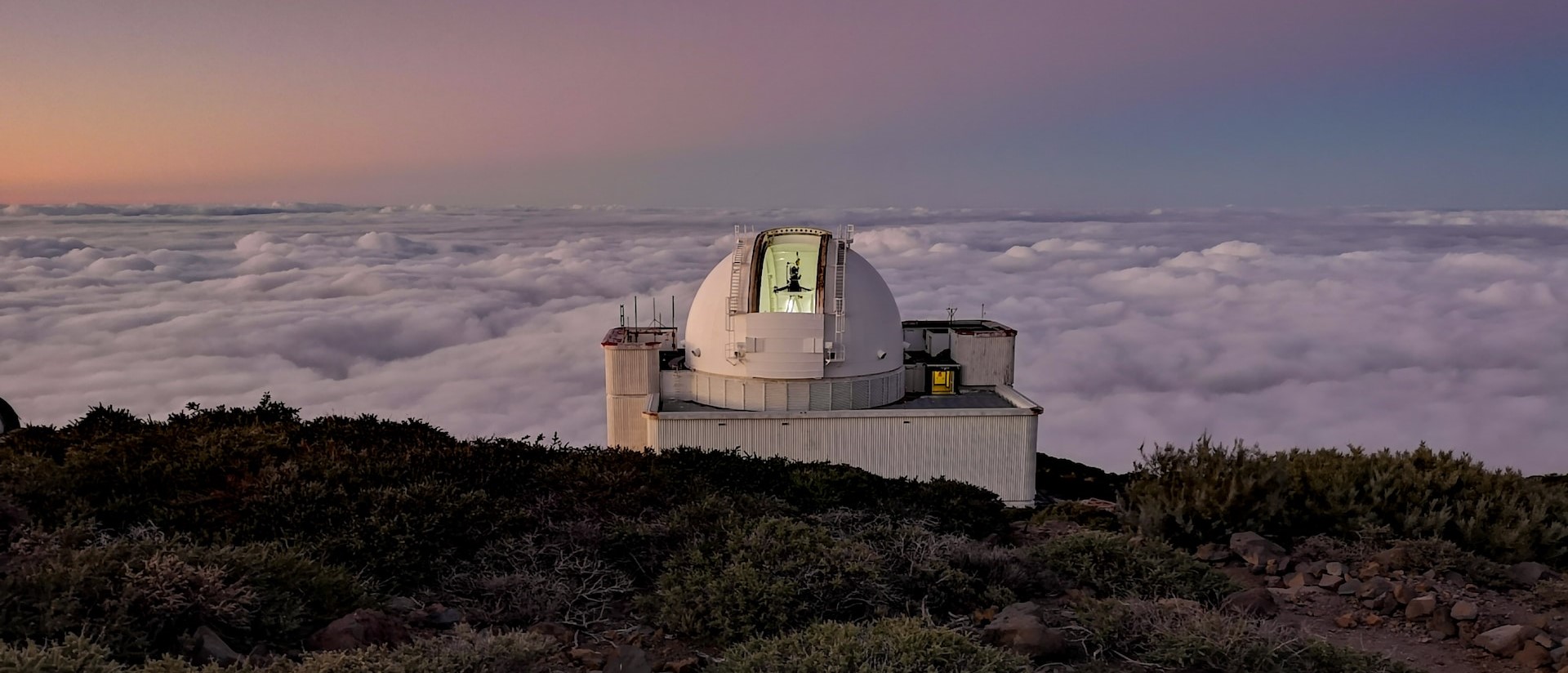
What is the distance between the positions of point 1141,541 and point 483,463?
586cm

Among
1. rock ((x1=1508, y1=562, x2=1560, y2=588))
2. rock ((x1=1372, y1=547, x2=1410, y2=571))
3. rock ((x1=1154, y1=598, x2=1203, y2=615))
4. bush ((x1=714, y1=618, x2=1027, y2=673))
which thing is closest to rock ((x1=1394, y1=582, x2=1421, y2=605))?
rock ((x1=1372, y1=547, x2=1410, y2=571))

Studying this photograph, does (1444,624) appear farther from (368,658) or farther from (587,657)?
(368,658)

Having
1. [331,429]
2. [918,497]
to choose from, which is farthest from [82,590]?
[918,497]

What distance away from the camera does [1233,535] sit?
7191mm

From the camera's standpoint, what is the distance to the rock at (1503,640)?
197 inches

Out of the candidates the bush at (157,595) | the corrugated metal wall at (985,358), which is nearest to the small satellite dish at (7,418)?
the bush at (157,595)

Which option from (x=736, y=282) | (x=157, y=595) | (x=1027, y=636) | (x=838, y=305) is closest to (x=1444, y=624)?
(x=1027, y=636)

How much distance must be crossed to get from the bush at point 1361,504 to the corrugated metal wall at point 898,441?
10.2 metres

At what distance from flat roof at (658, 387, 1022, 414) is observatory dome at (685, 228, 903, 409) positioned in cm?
27

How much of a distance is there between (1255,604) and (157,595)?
6300mm

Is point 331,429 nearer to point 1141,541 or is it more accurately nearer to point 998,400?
point 1141,541

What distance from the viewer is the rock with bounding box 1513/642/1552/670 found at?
488 cm

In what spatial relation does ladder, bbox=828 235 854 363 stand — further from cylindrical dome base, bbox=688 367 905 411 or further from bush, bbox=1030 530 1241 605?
bush, bbox=1030 530 1241 605

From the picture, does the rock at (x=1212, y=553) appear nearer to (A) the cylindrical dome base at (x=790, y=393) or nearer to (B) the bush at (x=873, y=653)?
(B) the bush at (x=873, y=653)
